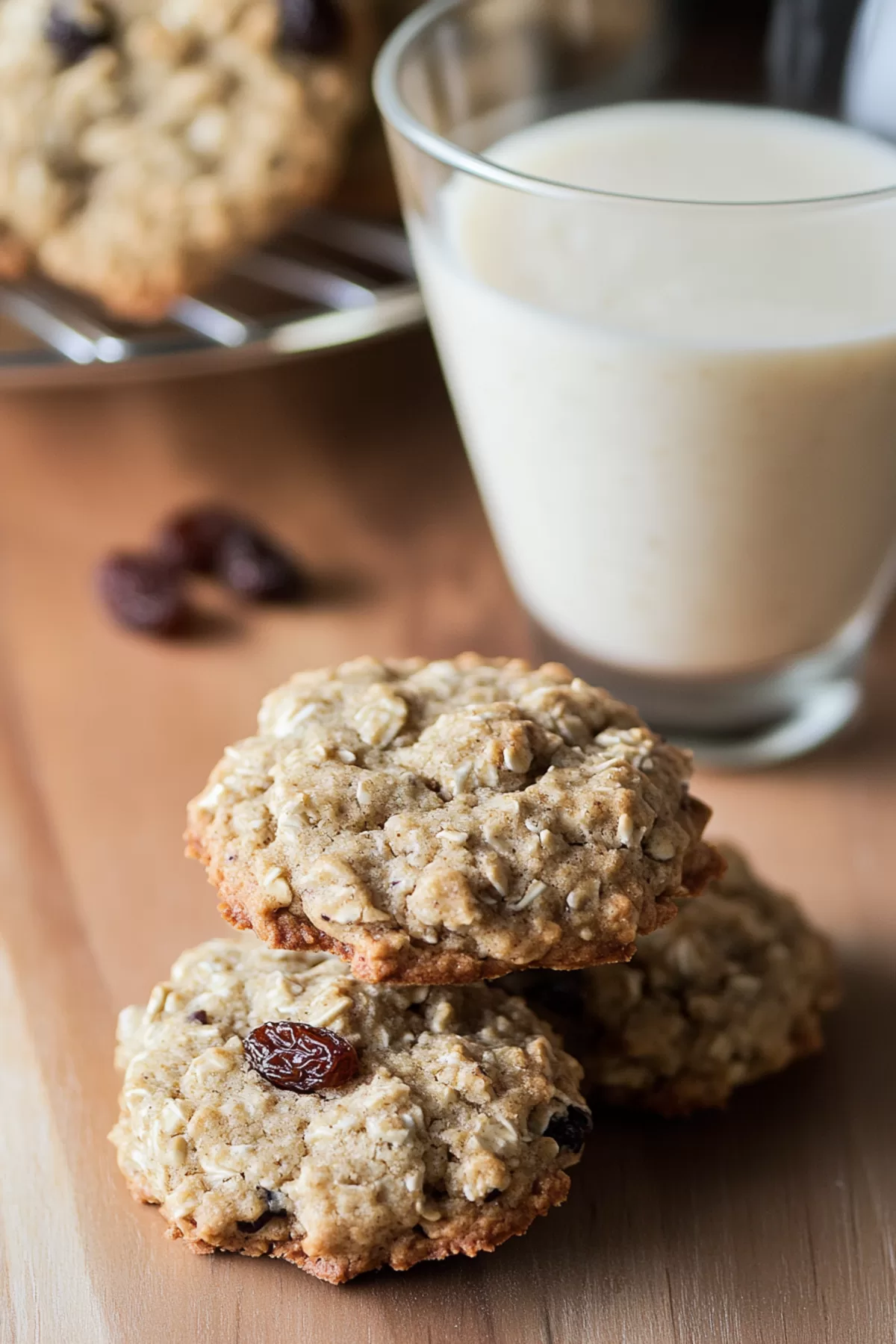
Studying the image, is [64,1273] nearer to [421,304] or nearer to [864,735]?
[864,735]

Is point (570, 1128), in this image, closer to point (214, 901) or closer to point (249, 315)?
point (214, 901)

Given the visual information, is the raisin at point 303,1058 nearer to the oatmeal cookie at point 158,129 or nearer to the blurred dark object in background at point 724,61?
the oatmeal cookie at point 158,129

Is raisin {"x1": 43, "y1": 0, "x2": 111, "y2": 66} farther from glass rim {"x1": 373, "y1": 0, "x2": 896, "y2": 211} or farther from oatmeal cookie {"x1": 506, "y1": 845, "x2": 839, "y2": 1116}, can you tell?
oatmeal cookie {"x1": 506, "y1": 845, "x2": 839, "y2": 1116}

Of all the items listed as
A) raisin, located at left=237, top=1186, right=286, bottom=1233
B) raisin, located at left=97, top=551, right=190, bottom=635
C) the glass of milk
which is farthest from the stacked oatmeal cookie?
raisin, located at left=97, top=551, right=190, bottom=635

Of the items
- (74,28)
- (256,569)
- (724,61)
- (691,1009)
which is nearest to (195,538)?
(256,569)

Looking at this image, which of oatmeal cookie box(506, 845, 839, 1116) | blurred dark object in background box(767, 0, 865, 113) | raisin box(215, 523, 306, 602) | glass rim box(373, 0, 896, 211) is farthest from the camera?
raisin box(215, 523, 306, 602)
